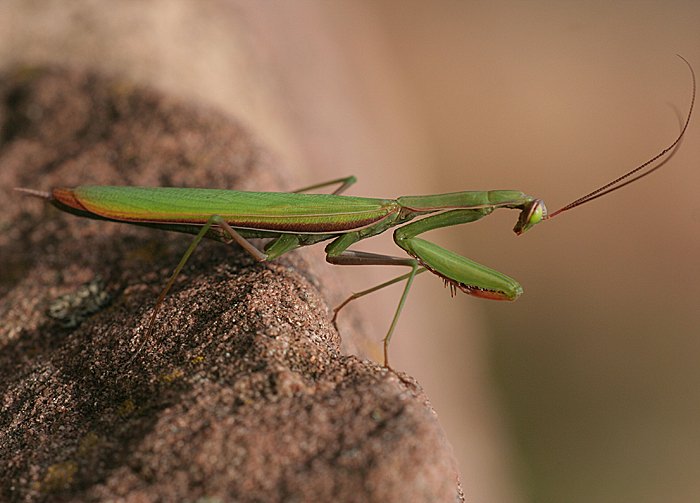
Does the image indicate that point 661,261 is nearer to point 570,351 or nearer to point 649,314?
point 649,314

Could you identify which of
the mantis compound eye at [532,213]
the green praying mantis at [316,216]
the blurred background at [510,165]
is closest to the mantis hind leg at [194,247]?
the green praying mantis at [316,216]

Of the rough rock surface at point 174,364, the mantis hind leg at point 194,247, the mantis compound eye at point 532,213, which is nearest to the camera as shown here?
the rough rock surface at point 174,364

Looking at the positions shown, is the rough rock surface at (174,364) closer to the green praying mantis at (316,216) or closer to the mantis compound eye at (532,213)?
the green praying mantis at (316,216)

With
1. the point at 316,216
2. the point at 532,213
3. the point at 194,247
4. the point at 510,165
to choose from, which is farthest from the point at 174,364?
the point at 510,165

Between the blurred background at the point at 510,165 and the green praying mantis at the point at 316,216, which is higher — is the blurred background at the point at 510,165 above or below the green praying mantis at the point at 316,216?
above

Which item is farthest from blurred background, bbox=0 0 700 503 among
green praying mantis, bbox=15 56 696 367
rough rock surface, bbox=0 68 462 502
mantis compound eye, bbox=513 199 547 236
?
mantis compound eye, bbox=513 199 547 236

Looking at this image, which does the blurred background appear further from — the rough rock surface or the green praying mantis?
the green praying mantis
